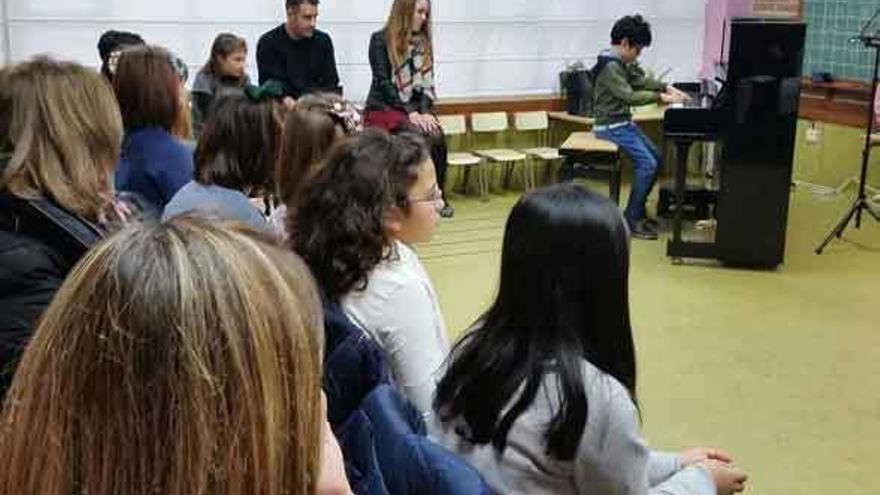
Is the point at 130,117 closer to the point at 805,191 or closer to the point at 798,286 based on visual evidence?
the point at 798,286

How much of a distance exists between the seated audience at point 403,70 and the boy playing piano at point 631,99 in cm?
110

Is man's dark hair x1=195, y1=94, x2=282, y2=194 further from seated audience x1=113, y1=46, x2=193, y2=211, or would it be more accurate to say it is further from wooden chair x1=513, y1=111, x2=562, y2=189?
wooden chair x1=513, y1=111, x2=562, y2=189

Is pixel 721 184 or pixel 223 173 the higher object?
pixel 223 173

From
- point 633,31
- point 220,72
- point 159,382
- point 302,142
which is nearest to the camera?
point 159,382

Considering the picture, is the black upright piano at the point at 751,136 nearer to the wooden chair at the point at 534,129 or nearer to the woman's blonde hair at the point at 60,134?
the wooden chair at the point at 534,129

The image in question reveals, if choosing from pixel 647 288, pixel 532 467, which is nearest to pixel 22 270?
pixel 532 467

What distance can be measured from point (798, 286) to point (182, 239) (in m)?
4.85

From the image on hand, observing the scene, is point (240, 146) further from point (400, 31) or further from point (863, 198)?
point (863, 198)

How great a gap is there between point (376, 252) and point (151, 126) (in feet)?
3.68

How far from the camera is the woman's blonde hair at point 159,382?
77cm

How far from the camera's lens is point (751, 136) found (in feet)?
17.7

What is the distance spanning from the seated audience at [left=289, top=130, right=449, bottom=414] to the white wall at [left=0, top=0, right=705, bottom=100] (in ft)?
14.9

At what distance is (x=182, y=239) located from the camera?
2.65 ft

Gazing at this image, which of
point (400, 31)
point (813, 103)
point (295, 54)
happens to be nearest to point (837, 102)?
point (813, 103)
